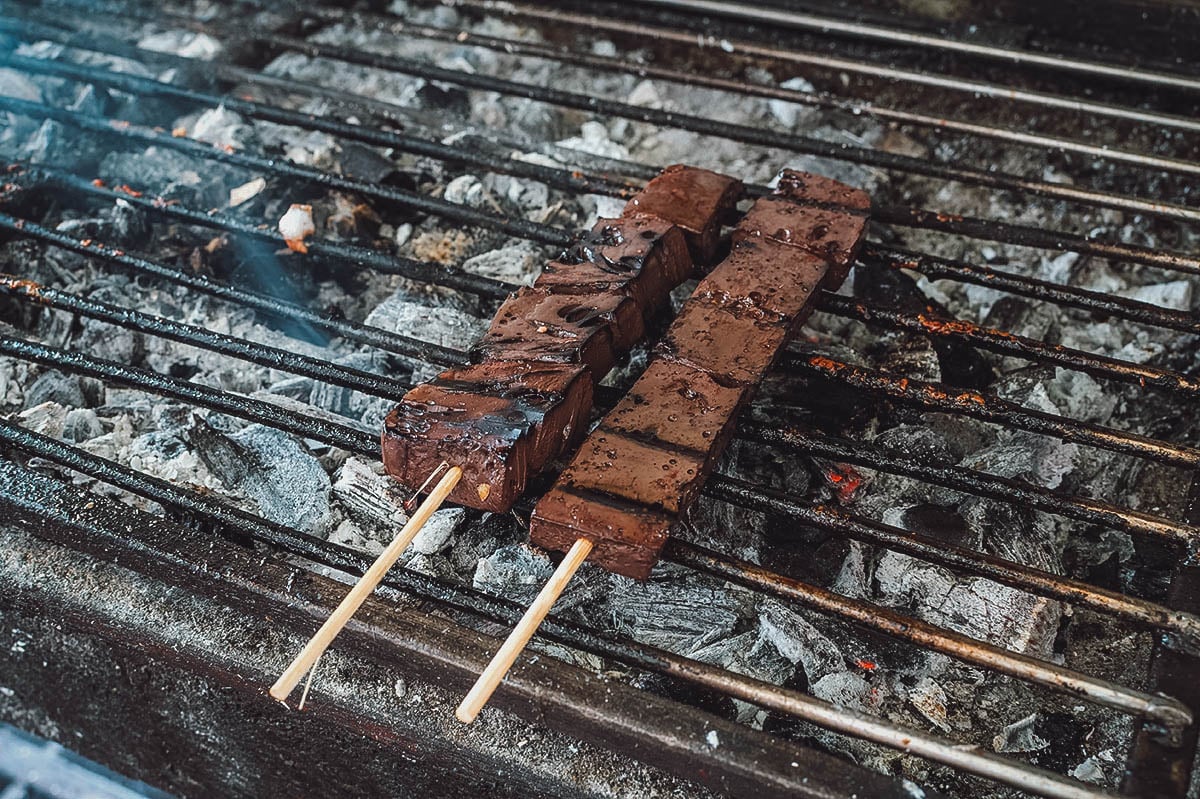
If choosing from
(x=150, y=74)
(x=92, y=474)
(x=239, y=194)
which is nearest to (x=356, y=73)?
(x=150, y=74)

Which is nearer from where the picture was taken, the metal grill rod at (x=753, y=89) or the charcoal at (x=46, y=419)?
the charcoal at (x=46, y=419)

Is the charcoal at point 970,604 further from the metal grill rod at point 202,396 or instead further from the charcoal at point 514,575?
the charcoal at point 514,575

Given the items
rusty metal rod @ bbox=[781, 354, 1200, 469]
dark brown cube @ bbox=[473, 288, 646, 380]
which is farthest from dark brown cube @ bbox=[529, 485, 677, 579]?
rusty metal rod @ bbox=[781, 354, 1200, 469]

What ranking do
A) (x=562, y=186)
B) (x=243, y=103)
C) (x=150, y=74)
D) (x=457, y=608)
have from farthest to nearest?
(x=150, y=74)
(x=243, y=103)
(x=562, y=186)
(x=457, y=608)

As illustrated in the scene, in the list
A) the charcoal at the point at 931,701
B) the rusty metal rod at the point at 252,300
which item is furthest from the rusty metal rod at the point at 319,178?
the charcoal at the point at 931,701

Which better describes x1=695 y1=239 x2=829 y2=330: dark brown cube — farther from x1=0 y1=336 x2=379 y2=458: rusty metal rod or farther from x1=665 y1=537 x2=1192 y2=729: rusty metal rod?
x1=0 y1=336 x2=379 y2=458: rusty metal rod

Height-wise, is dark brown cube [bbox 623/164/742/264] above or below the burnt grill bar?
below

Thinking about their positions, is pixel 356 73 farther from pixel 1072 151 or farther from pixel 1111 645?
pixel 1111 645
